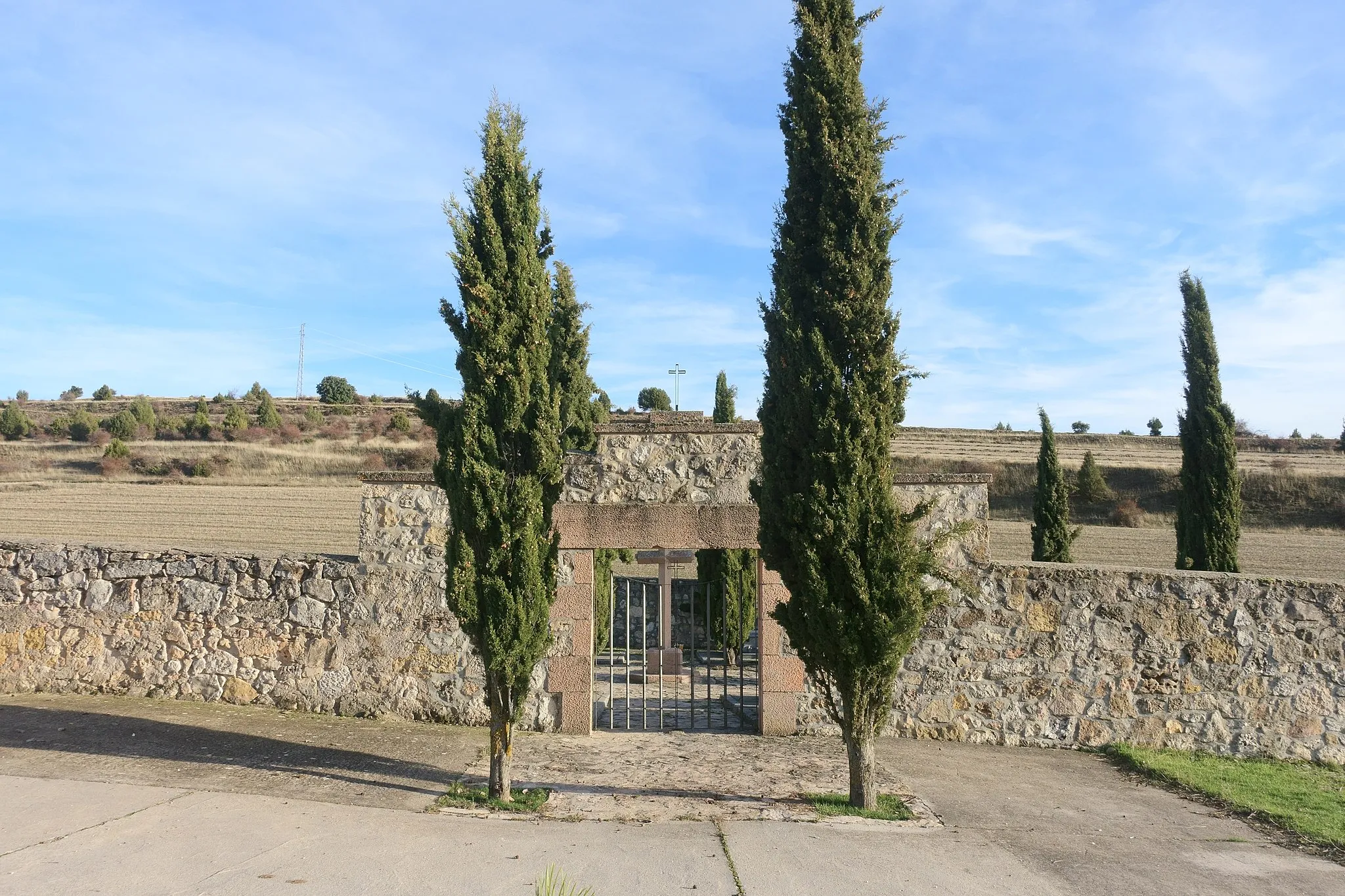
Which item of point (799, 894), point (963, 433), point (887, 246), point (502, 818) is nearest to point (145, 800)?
point (502, 818)

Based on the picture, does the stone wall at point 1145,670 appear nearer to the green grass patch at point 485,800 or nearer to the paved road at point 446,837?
the paved road at point 446,837

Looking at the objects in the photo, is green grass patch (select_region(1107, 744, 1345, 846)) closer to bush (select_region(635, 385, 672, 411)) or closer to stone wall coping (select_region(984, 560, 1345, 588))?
stone wall coping (select_region(984, 560, 1345, 588))

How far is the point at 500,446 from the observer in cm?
618

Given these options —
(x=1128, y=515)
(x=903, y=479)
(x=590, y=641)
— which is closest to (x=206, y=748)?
(x=590, y=641)

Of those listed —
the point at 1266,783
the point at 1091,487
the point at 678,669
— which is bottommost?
the point at 678,669

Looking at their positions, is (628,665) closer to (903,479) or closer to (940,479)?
(903,479)

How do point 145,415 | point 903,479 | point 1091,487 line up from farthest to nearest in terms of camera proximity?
point 145,415, point 1091,487, point 903,479

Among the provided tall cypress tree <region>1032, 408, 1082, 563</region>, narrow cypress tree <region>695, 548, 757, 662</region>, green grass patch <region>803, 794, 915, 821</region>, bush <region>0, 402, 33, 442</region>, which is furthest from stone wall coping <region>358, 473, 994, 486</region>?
bush <region>0, 402, 33, 442</region>

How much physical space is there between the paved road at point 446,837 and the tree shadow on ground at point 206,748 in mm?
24

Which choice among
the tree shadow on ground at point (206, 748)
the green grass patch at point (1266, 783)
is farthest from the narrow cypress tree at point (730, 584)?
the tree shadow on ground at point (206, 748)

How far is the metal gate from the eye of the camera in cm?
918

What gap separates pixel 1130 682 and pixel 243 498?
30063mm

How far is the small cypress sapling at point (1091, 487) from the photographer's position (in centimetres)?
3356

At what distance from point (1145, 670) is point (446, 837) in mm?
6917
